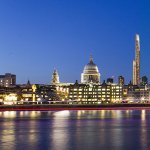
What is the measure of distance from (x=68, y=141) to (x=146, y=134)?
21.7 ft

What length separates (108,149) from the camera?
26.2 meters

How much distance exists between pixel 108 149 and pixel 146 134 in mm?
8590

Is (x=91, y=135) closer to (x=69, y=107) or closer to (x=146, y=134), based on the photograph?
(x=146, y=134)

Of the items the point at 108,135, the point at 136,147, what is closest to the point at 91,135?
the point at 108,135

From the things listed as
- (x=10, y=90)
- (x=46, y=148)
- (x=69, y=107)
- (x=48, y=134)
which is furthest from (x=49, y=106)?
(x=46, y=148)

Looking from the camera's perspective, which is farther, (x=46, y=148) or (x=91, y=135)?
(x=91, y=135)

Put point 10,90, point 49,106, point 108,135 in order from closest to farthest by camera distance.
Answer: point 108,135
point 49,106
point 10,90

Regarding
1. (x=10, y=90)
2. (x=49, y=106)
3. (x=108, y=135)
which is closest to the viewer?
(x=108, y=135)

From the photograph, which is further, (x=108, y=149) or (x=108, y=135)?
(x=108, y=135)

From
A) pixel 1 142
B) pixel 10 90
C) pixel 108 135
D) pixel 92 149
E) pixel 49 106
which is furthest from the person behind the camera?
pixel 10 90

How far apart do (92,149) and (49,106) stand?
97439mm

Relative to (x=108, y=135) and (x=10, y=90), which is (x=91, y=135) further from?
(x=10, y=90)

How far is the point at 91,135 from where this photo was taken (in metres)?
33.6

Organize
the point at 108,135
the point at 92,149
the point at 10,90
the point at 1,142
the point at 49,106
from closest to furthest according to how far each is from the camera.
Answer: the point at 92,149, the point at 1,142, the point at 108,135, the point at 49,106, the point at 10,90
